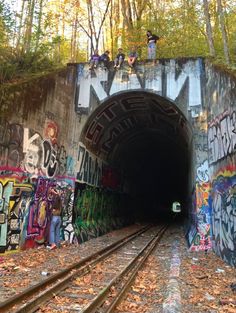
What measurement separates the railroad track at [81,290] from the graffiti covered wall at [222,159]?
282 cm

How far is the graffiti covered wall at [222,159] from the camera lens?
937cm

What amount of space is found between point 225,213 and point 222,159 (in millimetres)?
1723

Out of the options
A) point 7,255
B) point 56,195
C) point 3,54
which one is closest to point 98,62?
point 3,54

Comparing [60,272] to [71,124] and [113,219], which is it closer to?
[71,124]

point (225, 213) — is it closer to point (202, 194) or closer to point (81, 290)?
point (202, 194)

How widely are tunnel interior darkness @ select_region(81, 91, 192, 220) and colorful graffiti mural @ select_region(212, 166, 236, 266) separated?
3586 millimetres

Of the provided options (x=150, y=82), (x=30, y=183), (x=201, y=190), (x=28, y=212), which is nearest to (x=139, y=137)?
(x=150, y=82)

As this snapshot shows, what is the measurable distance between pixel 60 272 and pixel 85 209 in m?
7.14

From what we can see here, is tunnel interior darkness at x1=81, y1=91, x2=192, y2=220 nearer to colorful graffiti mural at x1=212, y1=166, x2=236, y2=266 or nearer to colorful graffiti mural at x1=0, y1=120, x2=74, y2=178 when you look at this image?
colorful graffiti mural at x1=0, y1=120, x2=74, y2=178

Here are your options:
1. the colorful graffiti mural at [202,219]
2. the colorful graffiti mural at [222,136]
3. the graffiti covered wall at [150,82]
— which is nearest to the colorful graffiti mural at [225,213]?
the colorful graffiti mural at [202,219]

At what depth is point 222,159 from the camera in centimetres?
1053

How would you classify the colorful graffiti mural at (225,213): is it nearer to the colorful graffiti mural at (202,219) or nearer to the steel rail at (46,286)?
the colorful graffiti mural at (202,219)

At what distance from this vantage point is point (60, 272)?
8.05 metres

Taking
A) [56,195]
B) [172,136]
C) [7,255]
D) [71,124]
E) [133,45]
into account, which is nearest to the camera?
[7,255]
